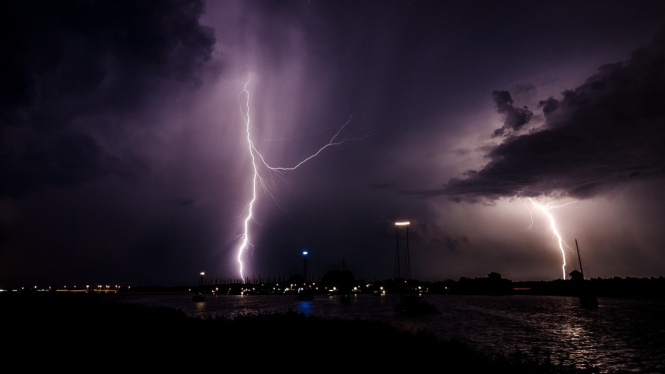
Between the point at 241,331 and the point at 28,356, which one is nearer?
the point at 28,356

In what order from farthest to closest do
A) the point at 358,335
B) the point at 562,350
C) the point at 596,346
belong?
the point at 596,346
the point at 562,350
the point at 358,335

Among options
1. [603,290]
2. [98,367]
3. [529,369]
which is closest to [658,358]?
[529,369]

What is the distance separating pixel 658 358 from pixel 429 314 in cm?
4045

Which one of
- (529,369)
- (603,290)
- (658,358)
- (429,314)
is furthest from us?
(603,290)

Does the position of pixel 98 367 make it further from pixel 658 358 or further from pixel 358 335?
pixel 658 358

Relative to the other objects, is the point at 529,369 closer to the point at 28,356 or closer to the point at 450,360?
the point at 450,360

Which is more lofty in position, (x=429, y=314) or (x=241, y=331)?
(x=241, y=331)

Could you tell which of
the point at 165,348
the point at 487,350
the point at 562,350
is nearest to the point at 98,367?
the point at 165,348

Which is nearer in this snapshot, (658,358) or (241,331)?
(241,331)

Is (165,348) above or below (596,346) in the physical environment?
above

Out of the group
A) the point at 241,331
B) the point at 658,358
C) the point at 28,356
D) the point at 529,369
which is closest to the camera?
the point at 529,369

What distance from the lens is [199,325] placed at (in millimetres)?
23750

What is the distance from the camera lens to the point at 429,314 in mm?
67625

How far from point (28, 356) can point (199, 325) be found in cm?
919
